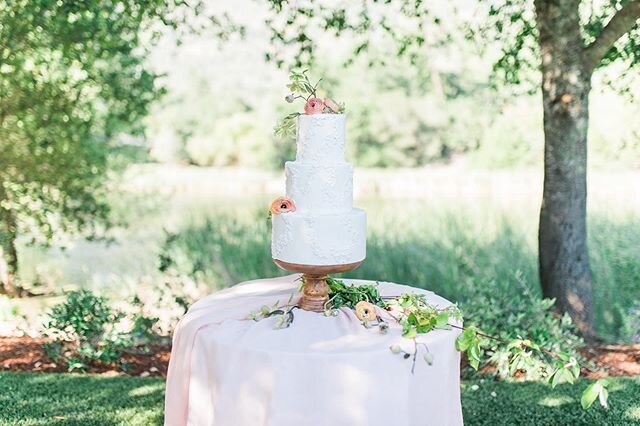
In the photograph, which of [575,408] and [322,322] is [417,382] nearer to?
[322,322]

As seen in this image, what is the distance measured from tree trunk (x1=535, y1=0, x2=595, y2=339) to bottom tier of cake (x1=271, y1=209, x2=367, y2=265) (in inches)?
103

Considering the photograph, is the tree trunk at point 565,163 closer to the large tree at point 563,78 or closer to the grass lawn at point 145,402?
the large tree at point 563,78

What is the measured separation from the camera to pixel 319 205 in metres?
2.39

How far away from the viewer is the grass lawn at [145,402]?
3.57m

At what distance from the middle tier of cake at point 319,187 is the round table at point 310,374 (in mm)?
359

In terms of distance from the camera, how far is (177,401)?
8.19ft

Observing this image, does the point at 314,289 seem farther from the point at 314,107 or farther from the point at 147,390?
the point at 147,390

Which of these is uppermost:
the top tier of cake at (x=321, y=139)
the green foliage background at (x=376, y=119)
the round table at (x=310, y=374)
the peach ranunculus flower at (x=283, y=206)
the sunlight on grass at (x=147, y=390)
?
the green foliage background at (x=376, y=119)

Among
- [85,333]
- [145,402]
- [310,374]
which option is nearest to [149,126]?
[85,333]

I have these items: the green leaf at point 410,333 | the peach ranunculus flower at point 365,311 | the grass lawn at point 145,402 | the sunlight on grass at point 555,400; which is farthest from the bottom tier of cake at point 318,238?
the sunlight on grass at point 555,400

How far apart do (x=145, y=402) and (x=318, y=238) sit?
1933mm

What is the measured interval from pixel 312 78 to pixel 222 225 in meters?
13.1

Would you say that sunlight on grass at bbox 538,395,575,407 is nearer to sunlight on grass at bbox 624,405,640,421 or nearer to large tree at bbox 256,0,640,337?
sunlight on grass at bbox 624,405,640,421

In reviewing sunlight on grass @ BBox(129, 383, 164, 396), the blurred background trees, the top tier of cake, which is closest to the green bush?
sunlight on grass @ BBox(129, 383, 164, 396)
